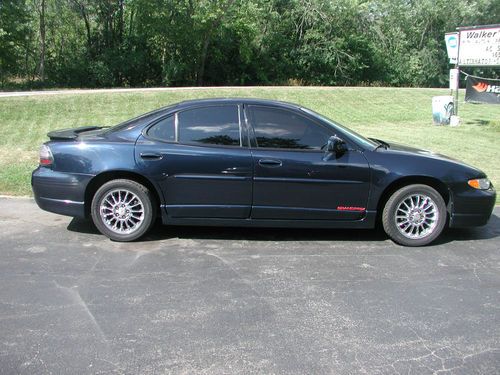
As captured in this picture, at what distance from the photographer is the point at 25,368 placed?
310 cm

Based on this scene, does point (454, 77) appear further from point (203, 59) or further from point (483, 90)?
point (203, 59)

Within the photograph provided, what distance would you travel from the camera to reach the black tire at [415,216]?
5.37 metres

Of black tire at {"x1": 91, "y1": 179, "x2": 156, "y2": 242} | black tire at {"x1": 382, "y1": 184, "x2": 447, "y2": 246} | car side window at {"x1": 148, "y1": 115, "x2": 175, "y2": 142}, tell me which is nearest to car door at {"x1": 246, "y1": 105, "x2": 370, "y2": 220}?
black tire at {"x1": 382, "y1": 184, "x2": 447, "y2": 246}

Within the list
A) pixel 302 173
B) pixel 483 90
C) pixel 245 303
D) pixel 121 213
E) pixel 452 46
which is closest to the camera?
pixel 245 303

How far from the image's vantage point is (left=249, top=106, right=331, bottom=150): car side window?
5352mm

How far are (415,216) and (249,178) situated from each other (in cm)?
179

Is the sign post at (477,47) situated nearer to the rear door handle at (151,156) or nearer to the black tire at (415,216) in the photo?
the black tire at (415,216)

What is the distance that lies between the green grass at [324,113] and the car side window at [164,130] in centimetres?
296

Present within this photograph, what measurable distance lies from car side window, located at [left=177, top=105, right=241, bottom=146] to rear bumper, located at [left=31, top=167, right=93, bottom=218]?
3.61 ft

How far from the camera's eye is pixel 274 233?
Result: 582 centimetres

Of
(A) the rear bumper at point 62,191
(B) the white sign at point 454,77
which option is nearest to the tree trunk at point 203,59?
(B) the white sign at point 454,77

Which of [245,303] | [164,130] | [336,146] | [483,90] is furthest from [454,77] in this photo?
[245,303]

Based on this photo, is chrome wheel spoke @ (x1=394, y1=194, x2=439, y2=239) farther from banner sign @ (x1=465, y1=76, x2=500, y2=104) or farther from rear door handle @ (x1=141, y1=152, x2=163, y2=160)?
banner sign @ (x1=465, y1=76, x2=500, y2=104)

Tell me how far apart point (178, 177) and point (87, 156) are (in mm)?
975
